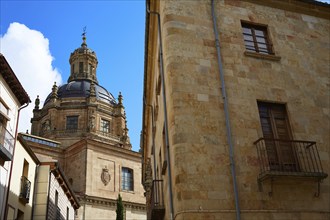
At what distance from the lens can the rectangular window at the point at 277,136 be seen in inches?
360

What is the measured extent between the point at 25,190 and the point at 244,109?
1172 centimetres

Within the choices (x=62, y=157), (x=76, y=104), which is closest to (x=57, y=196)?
(x=62, y=157)

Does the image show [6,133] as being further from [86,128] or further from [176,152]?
[86,128]

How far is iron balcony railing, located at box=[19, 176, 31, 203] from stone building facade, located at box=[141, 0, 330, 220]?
7.38 meters

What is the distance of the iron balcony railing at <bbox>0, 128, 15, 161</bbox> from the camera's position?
13.6m

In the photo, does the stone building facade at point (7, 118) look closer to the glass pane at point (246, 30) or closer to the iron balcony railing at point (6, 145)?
the iron balcony railing at point (6, 145)

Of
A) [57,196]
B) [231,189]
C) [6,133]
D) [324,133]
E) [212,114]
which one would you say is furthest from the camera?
[57,196]

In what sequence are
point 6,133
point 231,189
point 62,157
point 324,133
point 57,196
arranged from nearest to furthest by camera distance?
point 231,189 < point 324,133 < point 6,133 < point 57,196 < point 62,157

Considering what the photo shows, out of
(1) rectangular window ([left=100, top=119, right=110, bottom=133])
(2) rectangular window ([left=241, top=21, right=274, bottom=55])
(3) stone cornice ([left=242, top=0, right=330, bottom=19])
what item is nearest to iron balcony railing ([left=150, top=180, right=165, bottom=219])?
(2) rectangular window ([left=241, top=21, right=274, bottom=55])

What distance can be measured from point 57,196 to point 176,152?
14715mm

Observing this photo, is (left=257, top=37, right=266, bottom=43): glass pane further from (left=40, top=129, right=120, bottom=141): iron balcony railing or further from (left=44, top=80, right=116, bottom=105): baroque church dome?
(left=44, top=80, right=116, bottom=105): baroque church dome

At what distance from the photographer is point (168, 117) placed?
9.58 metres

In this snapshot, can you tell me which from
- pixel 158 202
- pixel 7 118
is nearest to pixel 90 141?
pixel 7 118

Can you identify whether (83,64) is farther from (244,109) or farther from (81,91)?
(244,109)
